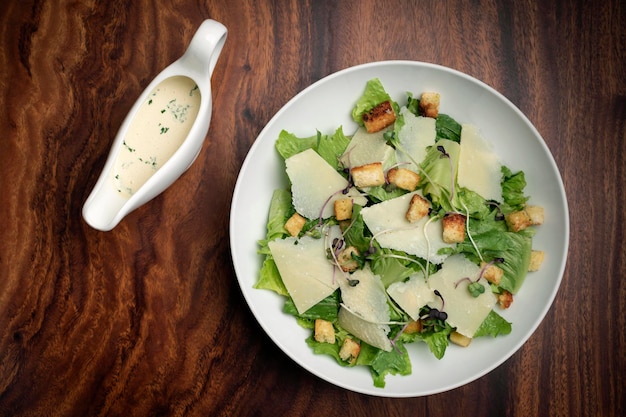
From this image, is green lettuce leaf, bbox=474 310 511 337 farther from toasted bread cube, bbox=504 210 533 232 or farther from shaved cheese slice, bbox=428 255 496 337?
toasted bread cube, bbox=504 210 533 232

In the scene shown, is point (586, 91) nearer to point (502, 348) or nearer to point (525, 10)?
point (525, 10)

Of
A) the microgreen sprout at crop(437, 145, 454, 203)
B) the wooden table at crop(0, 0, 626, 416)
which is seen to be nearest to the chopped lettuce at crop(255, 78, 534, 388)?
the microgreen sprout at crop(437, 145, 454, 203)

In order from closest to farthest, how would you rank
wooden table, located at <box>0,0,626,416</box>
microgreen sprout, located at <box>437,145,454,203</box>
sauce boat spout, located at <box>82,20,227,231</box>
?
sauce boat spout, located at <box>82,20,227,231</box> < microgreen sprout, located at <box>437,145,454,203</box> < wooden table, located at <box>0,0,626,416</box>

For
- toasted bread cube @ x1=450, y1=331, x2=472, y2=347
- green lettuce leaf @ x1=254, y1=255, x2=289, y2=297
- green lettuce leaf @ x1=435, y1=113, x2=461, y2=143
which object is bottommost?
toasted bread cube @ x1=450, y1=331, x2=472, y2=347

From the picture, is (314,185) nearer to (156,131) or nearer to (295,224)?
(295,224)

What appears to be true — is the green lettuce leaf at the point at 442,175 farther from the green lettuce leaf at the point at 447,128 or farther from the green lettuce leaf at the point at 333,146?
the green lettuce leaf at the point at 333,146

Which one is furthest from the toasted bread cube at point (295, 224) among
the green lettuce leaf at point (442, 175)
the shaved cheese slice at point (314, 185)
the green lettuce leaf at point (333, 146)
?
the green lettuce leaf at point (442, 175)

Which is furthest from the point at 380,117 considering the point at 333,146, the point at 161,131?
the point at 161,131
